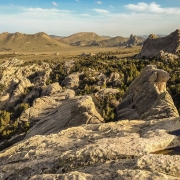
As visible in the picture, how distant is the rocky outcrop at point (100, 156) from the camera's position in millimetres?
9867

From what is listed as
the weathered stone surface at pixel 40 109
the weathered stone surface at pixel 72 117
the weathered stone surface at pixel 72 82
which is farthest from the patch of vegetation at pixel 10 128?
the weathered stone surface at pixel 72 82

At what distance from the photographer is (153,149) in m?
12.4

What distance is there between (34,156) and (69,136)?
3378 mm

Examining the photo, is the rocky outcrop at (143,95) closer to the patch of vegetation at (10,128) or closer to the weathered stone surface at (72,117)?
the weathered stone surface at (72,117)

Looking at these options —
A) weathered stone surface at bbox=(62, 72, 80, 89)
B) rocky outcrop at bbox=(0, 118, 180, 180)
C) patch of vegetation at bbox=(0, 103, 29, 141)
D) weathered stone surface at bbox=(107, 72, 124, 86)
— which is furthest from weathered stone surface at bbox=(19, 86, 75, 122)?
rocky outcrop at bbox=(0, 118, 180, 180)

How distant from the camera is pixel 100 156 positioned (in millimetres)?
11516

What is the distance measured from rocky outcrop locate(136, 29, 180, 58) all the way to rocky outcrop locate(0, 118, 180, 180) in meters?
75.5

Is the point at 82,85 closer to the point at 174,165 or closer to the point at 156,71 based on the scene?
the point at 156,71

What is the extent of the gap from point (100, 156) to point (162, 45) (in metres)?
88.0

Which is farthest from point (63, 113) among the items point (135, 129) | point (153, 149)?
point (153, 149)

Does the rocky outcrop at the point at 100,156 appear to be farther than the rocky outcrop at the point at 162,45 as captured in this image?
No

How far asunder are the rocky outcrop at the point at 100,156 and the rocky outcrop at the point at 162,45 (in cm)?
7550

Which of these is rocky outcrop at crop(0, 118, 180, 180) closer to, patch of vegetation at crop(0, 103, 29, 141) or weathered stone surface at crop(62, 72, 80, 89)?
patch of vegetation at crop(0, 103, 29, 141)

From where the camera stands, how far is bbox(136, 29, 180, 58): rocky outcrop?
8797 cm
